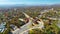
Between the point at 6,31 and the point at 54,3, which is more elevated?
the point at 54,3

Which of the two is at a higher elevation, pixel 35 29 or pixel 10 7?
pixel 10 7

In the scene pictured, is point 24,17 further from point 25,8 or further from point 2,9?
point 2,9

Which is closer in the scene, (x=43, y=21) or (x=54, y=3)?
(x=43, y=21)

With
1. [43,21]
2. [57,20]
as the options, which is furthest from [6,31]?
[57,20]

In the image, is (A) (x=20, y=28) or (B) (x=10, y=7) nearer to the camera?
(A) (x=20, y=28)

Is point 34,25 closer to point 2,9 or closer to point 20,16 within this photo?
point 20,16

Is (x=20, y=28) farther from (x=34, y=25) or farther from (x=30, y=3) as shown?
(x=30, y=3)

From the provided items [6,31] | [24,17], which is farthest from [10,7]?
[6,31]
